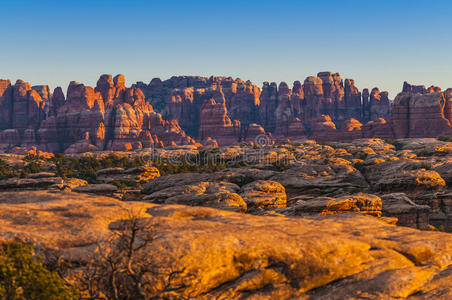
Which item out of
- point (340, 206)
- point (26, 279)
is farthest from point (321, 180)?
point (26, 279)

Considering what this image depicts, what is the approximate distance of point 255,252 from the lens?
13.0 metres

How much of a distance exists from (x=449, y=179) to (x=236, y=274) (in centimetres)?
4472

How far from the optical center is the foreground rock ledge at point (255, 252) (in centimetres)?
1214

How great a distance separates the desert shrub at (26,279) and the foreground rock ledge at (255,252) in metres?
1.09

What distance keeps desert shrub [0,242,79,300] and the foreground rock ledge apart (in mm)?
1086

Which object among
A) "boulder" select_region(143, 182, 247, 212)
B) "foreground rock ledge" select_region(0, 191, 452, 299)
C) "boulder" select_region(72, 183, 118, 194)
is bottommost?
"boulder" select_region(72, 183, 118, 194)

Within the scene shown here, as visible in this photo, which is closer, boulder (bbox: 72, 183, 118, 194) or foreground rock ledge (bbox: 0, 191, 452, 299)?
foreground rock ledge (bbox: 0, 191, 452, 299)

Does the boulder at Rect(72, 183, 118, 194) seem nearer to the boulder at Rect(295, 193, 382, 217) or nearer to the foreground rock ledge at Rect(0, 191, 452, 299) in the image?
the boulder at Rect(295, 193, 382, 217)

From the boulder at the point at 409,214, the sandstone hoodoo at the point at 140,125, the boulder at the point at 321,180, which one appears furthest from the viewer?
the sandstone hoodoo at the point at 140,125

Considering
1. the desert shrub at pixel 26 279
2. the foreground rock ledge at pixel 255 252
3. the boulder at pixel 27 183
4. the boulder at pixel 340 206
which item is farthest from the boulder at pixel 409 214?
the boulder at pixel 27 183

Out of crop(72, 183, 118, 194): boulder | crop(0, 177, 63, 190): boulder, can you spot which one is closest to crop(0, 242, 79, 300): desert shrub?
crop(72, 183, 118, 194): boulder

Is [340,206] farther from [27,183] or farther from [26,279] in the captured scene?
[27,183]

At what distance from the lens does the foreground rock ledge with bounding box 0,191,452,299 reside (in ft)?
39.8

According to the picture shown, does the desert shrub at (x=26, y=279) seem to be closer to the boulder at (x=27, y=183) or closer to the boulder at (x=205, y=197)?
the boulder at (x=205, y=197)
